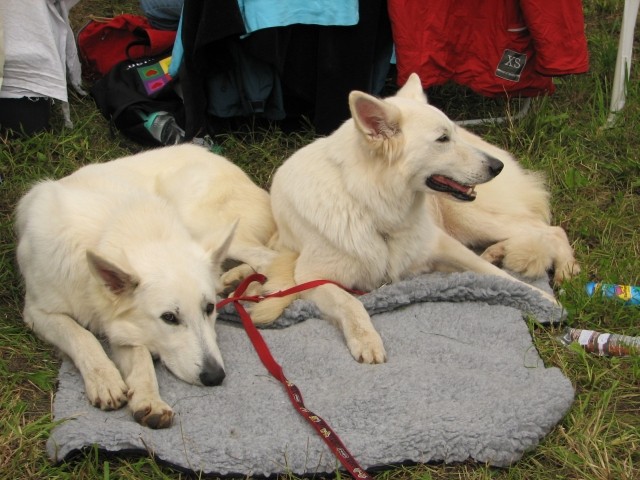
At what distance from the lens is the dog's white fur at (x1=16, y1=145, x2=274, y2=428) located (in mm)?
2900

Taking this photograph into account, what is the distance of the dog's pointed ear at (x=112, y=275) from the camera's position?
281cm

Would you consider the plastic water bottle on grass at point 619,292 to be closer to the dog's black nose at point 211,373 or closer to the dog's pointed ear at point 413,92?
the dog's pointed ear at point 413,92

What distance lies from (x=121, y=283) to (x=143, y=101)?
238cm

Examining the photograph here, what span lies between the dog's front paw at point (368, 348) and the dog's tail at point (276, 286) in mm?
427

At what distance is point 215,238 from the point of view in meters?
3.22

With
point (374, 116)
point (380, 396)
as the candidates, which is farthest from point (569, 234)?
point (380, 396)

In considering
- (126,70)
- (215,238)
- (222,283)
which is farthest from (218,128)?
(215,238)

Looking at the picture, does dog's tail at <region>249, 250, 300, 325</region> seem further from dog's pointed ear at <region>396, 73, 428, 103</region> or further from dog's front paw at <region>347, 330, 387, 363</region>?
dog's pointed ear at <region>396, 73, 428, 103</region>

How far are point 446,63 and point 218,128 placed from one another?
1.49m

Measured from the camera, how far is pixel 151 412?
2771 millimetres

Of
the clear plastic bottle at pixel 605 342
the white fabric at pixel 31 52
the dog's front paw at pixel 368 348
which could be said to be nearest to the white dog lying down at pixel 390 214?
the dog's front paw at pixel 368 348

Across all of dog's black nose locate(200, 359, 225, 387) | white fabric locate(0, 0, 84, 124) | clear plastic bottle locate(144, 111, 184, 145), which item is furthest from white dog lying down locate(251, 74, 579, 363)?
white fabric locate(0, 0, 84, 124)

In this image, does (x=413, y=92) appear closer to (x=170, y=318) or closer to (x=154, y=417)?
(x=170, y=318)

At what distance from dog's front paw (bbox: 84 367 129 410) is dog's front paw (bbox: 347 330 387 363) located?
91 cm
